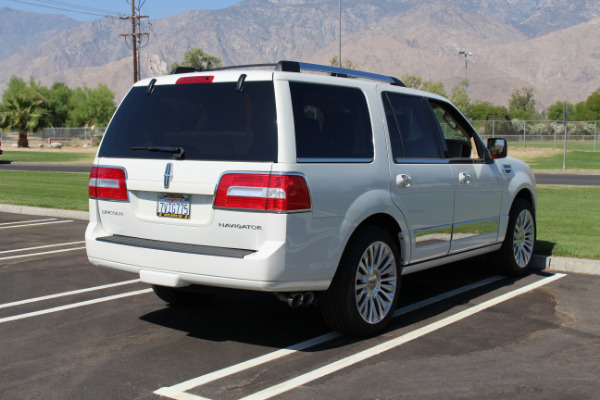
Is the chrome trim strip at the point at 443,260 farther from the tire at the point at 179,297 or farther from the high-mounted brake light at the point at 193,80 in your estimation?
the high-mounted brake light at the point at 193,80

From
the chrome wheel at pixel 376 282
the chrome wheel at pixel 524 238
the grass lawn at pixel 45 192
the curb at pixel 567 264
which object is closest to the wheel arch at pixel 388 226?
the chrome wheel at pixel 376 282

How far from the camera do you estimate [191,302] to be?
6.64 m

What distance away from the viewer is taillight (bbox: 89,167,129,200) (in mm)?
5609

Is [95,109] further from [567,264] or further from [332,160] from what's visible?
[332,160]

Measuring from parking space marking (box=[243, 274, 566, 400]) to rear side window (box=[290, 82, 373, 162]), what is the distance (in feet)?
4.74

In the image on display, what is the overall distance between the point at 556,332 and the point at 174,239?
10.5ft

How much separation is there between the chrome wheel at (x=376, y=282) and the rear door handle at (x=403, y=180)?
21.1 inches

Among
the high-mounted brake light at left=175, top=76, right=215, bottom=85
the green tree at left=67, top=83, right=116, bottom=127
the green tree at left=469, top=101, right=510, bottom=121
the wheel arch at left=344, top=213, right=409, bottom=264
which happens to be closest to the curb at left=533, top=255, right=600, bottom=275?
the wheel arch at left=344, top=213, right=409, bottom=264

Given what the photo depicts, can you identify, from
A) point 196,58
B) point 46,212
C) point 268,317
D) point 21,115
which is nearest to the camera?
point 268,317

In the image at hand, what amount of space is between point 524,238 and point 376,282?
10.4ft

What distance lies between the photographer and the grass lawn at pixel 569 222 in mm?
9039

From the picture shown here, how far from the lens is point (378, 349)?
5332mm

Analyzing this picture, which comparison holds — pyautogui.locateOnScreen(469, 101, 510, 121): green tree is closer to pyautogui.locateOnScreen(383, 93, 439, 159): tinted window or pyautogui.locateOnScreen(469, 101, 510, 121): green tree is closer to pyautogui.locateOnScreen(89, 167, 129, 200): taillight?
pyautogui.locateOnScreen(383, 93, 439, 159): tinted window

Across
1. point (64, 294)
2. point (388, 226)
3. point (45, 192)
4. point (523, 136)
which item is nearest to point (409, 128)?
point (388, 226)
